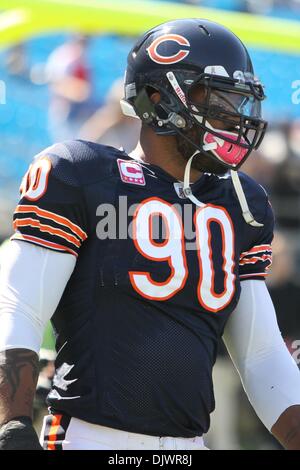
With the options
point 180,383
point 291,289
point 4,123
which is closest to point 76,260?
point 180,383

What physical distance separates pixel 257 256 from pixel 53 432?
73 centimetres

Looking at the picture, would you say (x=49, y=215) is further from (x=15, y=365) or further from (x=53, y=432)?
(x=53, y=432)

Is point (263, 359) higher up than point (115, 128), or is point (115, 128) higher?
point (115, 128)

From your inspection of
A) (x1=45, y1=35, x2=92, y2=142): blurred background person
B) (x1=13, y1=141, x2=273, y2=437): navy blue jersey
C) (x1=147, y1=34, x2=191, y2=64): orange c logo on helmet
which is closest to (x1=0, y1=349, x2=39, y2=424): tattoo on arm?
(x1=13, y1=141, x2=273, y2=437): navy blue jersey

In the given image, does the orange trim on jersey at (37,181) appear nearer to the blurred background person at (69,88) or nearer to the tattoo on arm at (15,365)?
the tattoo on arm at (15,365)

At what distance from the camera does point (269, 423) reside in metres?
2.48

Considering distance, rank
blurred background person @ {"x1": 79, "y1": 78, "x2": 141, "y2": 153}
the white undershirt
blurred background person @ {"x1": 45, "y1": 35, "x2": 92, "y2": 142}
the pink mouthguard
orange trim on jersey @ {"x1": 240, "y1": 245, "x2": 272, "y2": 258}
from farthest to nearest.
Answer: blurred background person @ {"x1": 45, "y1": 35, "x2": 92, "y2": 142} < blurred background person @ {"x1": 79, "y1": 78, "x2": 141, "y2": 153} < orange trim on jersey @ {"x1": 240, "y1": 245, "x2": 272, "y2": 258} < the pink mouthguard < the white undershirt

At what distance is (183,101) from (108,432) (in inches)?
33.9

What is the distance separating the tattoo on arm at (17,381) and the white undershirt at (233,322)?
23mm

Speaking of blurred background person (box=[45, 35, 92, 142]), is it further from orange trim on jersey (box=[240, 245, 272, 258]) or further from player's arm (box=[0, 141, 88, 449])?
player's arm (box=[0, 141, 88, 449])

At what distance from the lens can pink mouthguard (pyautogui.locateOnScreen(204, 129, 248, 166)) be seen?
2404 mm

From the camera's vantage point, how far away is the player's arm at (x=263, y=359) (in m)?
2.47

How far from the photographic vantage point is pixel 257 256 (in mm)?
2551

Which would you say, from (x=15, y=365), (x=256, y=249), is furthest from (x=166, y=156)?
(x=15, y=365)
